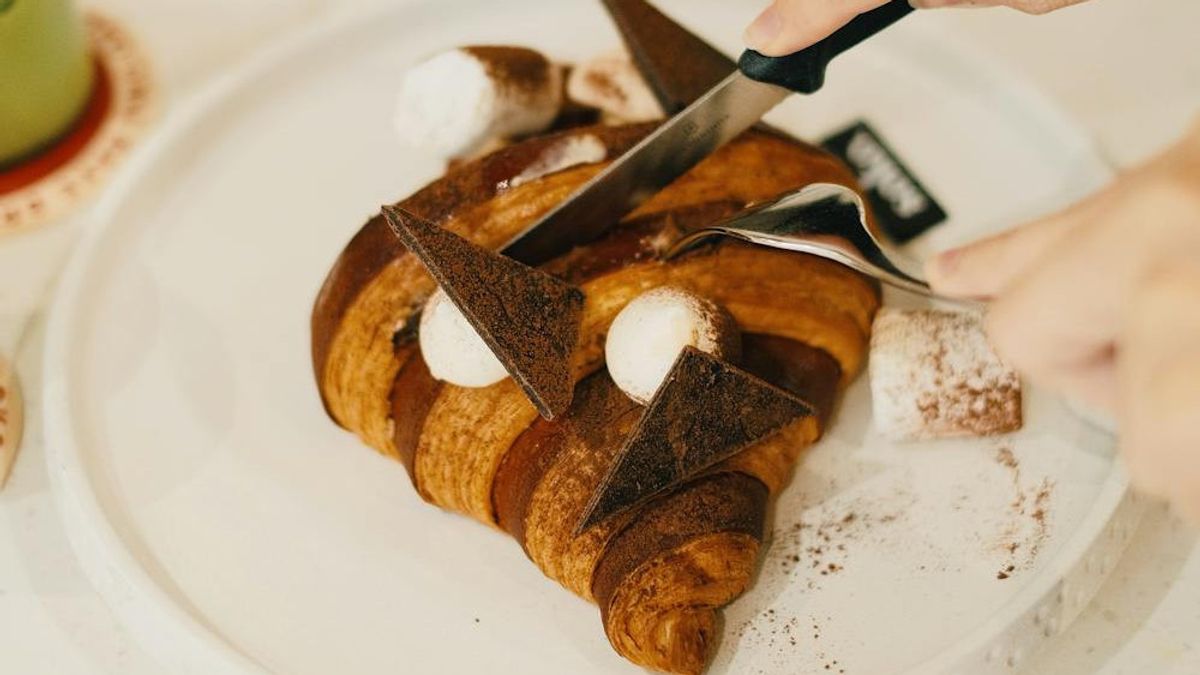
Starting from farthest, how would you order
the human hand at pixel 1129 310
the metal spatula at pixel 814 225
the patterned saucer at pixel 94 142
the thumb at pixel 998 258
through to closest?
the patterned saucer at pixel 94 142 < the metal spatula at pixel 814 225 < the thumb at pixel 998 258 < the human hand at pixel 1129 310

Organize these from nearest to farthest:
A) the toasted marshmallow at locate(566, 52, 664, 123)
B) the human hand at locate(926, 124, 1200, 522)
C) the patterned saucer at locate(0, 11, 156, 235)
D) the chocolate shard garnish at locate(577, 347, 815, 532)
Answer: the human hand at locate(926, 124, 1200, 522) → the chocolate shard garnish at locate(577, 347, 815, 532) → the toasted marshmallow at locate(566, 52, 664, 123) → the patterned saucer at locate(0, 11, 156, 235)

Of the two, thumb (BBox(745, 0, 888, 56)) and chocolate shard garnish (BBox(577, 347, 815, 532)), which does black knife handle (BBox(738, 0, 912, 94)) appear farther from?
chocolate shard garnish (BBox(577, 347, 815, 532))

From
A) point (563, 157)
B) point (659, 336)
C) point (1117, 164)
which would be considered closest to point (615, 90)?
point (563, 157)

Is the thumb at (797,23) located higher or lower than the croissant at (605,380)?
higher

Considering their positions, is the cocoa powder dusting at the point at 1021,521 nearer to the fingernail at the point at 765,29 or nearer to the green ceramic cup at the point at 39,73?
the fingernail at the point at 765,29

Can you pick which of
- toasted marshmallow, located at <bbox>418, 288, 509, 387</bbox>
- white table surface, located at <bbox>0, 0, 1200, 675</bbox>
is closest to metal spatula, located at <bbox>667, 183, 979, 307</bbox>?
toasted marshmallow, located at <bbox>418, 288, 509, 387</bbox>

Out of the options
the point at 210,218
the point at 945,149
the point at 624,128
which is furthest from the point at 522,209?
the point at 945,149

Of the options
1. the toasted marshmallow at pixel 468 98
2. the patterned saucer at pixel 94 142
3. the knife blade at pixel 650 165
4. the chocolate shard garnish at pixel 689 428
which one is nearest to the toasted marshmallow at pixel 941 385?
the chocolate shard garnish at pixel 689 428
